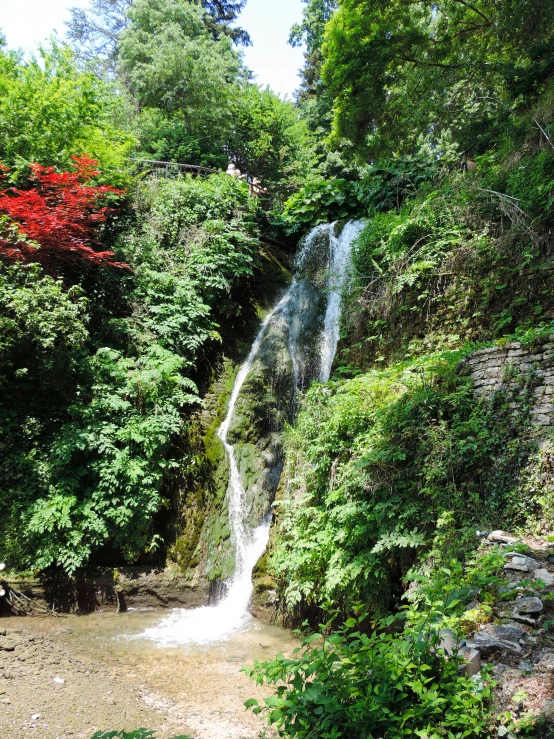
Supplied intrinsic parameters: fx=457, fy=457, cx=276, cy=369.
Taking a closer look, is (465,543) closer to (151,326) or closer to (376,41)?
(151,326)

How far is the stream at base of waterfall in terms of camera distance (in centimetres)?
568

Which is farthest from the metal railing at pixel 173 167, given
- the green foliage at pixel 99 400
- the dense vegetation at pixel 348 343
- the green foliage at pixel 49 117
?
the green foliage at pixel 99 400

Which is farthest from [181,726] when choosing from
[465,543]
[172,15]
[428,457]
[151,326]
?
[172,15]

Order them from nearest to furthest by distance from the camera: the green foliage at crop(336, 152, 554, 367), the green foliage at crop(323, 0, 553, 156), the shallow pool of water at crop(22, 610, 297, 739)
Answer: the shallow pool of water at crop(22, 610, 297, 739)
the green foliage at crop(336, 152, 554, 367)
the green foliage at crop(323, 0, 553, 156)

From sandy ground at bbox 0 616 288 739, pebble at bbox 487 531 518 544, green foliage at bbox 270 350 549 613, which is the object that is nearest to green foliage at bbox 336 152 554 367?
green foliage at bbox 270 350 549 613

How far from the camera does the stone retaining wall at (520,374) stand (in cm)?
421

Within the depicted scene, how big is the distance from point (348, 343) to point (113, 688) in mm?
5667

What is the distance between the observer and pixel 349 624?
8.30 ft

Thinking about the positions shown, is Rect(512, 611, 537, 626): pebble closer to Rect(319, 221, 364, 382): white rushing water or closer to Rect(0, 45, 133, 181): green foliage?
Rect(319, 221, 364, 382): white rushing water

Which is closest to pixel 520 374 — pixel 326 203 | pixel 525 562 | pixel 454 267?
pixel 525 562

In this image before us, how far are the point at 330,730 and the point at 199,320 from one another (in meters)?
7.04

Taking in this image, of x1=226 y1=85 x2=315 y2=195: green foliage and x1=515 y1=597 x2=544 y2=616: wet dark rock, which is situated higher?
x1=226 y1=85 x2=315 y2=195: green foliage

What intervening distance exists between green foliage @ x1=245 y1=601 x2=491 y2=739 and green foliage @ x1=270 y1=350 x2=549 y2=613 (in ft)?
6.33

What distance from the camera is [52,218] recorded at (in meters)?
6.86
